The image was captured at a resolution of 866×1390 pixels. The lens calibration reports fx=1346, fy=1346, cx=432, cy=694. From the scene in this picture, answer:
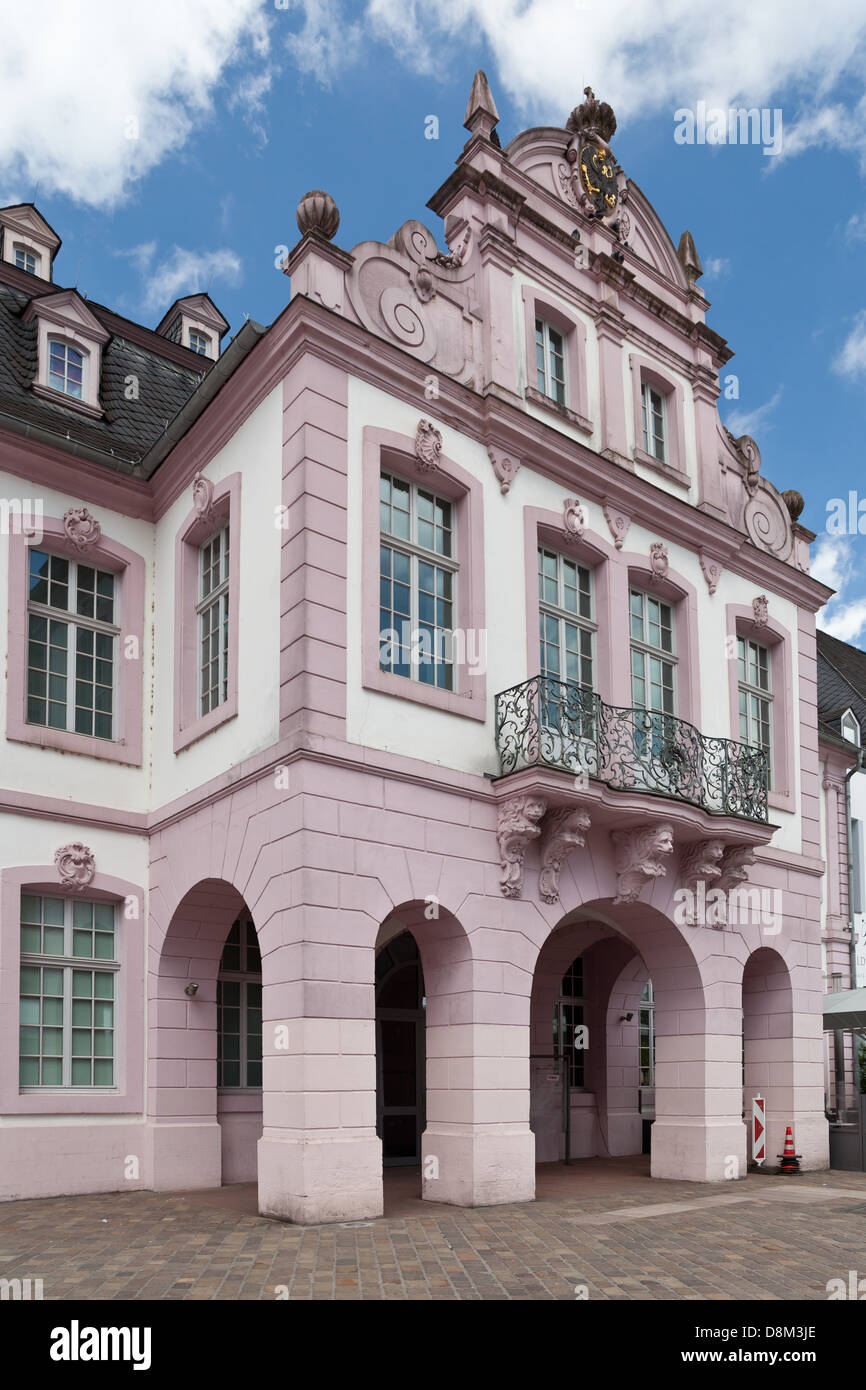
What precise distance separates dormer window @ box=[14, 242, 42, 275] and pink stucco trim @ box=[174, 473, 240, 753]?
8.81 metres

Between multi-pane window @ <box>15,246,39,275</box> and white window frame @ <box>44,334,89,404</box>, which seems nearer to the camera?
white window frame @ <box>44,334,89,404</box>

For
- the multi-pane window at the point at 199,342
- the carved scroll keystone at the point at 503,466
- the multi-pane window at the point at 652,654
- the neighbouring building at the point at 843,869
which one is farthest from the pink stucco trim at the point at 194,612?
the neighbouring building at the point at 843,869

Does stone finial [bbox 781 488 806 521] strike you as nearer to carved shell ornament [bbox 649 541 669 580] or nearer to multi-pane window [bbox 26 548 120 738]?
carved shell ornament [bbox 649 541 669 580]

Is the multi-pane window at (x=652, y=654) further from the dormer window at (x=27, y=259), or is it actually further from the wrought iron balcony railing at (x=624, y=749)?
the dormer window at (x=27, y=259)

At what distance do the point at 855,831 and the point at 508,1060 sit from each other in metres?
14.1

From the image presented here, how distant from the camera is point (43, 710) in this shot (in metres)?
14.9

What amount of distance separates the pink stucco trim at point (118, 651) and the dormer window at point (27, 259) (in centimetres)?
817

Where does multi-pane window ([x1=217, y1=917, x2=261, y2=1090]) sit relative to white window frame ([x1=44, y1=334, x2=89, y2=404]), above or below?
below

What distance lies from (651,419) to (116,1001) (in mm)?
9890

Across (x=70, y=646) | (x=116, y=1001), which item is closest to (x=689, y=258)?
(x=70, y=646)

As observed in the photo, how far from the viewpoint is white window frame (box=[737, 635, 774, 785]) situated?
18.1 m

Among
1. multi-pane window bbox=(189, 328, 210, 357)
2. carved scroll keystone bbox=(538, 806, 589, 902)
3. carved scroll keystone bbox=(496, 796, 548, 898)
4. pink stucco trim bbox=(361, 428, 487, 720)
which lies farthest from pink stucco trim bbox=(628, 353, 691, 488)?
multi-pane window bbox=(189, 328, 210, 357)

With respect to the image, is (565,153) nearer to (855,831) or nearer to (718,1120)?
(718,1120)

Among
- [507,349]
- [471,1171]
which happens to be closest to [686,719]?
[507,349]
